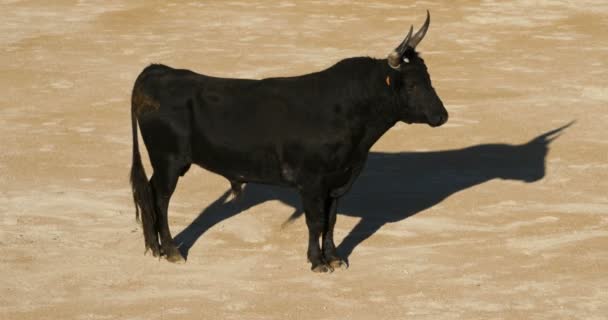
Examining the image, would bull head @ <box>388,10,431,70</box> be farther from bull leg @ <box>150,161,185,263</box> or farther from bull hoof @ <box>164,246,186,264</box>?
bull hoof @ <box>164,246,186,264</box>

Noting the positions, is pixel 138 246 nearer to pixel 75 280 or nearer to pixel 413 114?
pixel 75 280

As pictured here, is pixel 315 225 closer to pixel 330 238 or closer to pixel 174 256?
pixel 330 238

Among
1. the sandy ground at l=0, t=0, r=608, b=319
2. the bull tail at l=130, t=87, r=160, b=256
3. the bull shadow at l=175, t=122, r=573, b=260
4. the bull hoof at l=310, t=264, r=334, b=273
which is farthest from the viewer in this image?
the bull shadow at l=175, t=122, r=573, b=260

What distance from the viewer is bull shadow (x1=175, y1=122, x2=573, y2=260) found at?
14.5m

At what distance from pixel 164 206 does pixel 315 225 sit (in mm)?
1500

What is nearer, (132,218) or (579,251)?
(579,251)

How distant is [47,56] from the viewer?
78.3ft

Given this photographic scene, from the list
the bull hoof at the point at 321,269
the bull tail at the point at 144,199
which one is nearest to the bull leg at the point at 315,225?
the bull hoof at the point at 321,269

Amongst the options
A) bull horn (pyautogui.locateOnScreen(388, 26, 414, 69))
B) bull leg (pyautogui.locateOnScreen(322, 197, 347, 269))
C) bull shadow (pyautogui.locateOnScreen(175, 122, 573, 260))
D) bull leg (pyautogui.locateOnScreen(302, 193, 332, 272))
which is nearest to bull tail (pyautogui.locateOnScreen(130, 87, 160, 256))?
bull shadow (pyautogui.locateOnScreen(175, 122, 573, 260))

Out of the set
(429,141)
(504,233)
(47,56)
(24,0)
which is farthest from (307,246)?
(24,0)

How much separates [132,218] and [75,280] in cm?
204

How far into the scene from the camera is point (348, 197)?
15461mm

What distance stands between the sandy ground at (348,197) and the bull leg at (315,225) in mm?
163

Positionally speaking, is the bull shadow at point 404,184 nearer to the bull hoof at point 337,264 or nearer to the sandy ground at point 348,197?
the sandy ground at point 348,197
